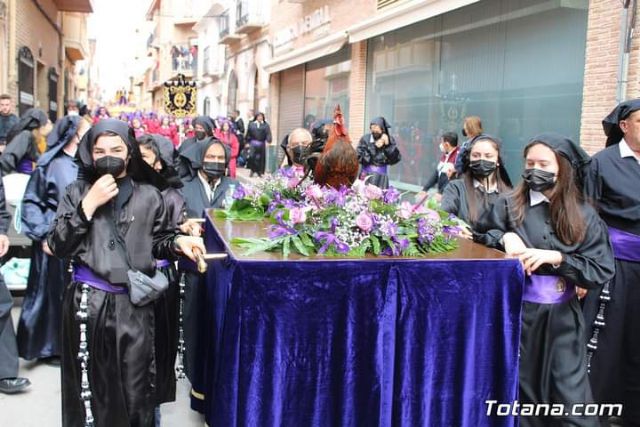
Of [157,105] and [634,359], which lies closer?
[634,359]

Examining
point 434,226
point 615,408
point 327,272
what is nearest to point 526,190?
point 434,226

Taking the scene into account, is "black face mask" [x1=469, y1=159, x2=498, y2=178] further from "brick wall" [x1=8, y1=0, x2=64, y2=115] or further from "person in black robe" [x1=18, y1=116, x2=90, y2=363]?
"brick wall" [x1=8, y1=0, x2=64, y2=115]

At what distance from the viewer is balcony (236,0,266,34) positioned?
89.6 ft

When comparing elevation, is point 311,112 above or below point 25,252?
above

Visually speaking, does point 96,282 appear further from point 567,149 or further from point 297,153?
point 297,153

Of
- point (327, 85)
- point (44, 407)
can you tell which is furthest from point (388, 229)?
point (327, 85)

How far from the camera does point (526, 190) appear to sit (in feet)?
12.6

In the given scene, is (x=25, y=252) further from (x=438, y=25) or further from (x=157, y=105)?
(x=157, y=105)

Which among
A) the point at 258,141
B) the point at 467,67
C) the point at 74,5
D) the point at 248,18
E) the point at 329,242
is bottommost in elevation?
the point at 329,242

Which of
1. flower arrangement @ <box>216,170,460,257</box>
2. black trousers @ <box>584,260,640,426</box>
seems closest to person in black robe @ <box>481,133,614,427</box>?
flower arrangement @ <box>216,170,460,257</box>

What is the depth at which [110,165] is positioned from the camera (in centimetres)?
327

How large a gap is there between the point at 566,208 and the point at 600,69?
18.7ft

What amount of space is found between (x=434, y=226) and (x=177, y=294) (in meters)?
2.05

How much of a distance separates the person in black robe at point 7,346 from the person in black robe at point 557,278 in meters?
3.28
